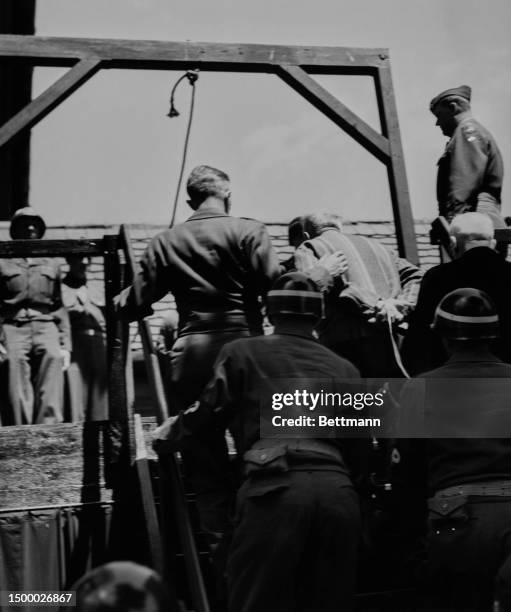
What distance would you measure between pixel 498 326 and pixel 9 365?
4.25 m

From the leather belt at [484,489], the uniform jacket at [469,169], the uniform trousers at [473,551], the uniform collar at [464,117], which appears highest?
the uniform collar at [464,117]

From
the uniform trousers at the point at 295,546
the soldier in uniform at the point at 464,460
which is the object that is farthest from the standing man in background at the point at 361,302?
the uniform trousers at the point at 295,546

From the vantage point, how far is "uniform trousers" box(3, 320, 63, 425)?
8203mm

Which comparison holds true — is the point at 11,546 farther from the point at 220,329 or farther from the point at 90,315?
the point at 90,315

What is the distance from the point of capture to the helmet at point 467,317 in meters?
4.92

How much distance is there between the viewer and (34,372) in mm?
8398

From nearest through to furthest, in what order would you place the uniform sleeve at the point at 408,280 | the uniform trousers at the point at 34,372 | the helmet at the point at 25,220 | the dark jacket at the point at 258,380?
the dark jacket at the point at 258,380 < the uniform sleeve at the point at 408,280 < the uniform trousers at the point at 34,372 < the helmet at the point at 25,220

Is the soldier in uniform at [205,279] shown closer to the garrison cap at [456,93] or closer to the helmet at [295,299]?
the helmet at [295,299]

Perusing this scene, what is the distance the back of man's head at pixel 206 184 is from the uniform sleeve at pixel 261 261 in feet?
1.12

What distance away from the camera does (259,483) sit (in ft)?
15.1

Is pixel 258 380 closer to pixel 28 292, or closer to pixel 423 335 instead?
pixel 423 335

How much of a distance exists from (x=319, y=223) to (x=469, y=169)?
3.98 feet

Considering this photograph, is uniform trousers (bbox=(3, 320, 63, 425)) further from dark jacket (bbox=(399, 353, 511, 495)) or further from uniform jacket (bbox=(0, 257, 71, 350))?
dark jacket (bbox=(399, 353, 511, 495))

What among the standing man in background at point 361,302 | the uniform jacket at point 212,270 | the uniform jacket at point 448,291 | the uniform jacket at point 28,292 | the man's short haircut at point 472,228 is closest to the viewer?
the uniform jacket at point 448,291
